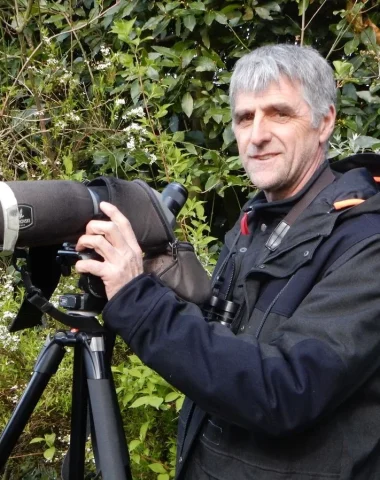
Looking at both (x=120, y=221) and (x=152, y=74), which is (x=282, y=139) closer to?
(x=120, y=221)

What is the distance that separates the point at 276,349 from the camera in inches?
52.3

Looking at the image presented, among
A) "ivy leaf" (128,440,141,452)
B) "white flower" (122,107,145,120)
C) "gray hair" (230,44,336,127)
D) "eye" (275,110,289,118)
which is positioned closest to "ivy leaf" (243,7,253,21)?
"white flower" (122,107,145,120)

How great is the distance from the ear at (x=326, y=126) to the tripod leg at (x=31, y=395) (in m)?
0.76

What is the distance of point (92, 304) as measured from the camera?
4.93 feet

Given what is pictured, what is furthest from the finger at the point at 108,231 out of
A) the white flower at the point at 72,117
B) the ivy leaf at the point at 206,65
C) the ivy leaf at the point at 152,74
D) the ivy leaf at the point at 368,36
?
the ivy leaf at the point at 368,36

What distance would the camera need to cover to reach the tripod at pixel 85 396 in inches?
54.9

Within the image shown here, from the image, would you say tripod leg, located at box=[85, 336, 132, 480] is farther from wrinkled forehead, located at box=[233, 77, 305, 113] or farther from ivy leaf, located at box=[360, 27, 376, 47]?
ivy leaf, located at box=[360, 27, 376, 47]

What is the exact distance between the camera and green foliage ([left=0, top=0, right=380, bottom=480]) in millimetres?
2902

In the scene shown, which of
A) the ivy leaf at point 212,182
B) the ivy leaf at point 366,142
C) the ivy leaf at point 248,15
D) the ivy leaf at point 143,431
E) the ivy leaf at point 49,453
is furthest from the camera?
the ivy leaf at point 248,15

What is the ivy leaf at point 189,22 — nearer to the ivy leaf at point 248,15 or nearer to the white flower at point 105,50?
the ivy leaf at point 248,15

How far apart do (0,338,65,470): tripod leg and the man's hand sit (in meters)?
0.24

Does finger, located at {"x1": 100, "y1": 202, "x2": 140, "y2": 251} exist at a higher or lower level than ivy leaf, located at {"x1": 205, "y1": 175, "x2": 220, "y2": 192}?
higher

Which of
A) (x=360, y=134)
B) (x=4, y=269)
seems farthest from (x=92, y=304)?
(x=4, y=269)

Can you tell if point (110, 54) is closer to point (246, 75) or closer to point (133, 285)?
point (246, 75)
